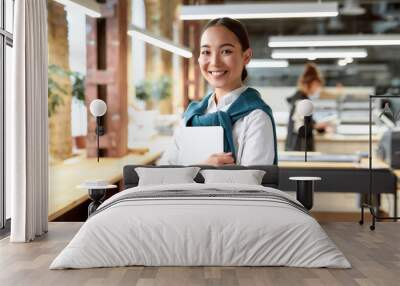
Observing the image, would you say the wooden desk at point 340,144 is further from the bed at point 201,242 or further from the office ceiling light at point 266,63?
the bed at point 201,242

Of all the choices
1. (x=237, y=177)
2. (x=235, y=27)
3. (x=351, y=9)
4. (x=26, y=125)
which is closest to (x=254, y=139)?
(x=237, y=177)

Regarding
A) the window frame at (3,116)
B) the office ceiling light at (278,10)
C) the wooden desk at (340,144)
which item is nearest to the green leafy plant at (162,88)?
the wooden desk at (340,144)

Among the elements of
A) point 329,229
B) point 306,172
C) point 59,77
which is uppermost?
point 59,77

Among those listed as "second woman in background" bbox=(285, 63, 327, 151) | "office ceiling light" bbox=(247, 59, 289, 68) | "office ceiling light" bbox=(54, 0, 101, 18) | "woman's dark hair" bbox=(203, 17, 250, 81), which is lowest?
"second woman in background" bbox=(285, 63, 327, 151)

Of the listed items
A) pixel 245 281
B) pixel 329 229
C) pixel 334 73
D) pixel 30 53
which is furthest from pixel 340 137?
pixel 245 281

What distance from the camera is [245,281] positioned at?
158 inches

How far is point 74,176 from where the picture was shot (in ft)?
21.4

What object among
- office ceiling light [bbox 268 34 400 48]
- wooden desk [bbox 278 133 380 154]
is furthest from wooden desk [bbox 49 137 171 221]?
office ceiling light [bbox 268 34 400 48]

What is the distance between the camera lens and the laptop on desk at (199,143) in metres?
6.06

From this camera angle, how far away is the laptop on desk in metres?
6.06

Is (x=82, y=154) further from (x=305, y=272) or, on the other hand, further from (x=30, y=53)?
(x=305, y=272)

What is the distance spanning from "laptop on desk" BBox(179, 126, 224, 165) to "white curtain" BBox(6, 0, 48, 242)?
131 cm

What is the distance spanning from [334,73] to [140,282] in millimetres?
9034

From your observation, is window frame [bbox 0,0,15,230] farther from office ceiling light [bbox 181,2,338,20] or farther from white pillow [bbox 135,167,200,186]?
office ceiling light [bbox 181,2,338,20]
